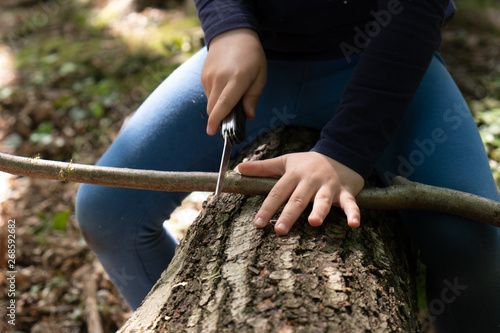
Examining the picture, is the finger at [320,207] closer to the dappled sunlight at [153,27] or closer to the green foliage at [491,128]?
the green foliage at [491,128]

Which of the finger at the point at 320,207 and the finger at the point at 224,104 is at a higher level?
the finger at the point at 224,104

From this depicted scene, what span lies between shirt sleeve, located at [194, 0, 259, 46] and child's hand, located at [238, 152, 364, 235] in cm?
49

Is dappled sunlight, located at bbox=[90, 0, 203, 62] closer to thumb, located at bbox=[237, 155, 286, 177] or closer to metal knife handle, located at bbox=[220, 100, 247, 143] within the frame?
metal knife handle, located at bbox=[220, 100, 247, 143]

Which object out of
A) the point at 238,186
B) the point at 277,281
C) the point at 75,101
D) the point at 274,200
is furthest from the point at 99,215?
the point at 75,101

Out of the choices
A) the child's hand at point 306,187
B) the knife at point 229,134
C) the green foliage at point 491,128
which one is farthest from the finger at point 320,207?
the green foliage at point 491,128

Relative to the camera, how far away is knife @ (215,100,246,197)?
1.11 meters

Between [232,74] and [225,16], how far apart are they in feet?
0.80

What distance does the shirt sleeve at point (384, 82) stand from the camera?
1163 mm

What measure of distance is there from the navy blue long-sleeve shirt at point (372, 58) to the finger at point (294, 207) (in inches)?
5.6

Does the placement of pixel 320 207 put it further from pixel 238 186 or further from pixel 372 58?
pixel 372 58

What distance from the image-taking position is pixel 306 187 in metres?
1.05

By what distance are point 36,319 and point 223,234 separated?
1503 mm

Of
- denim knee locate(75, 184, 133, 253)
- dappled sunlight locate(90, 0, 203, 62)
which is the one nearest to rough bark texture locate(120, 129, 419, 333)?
denim knee locate(75, 184, 133, 253)

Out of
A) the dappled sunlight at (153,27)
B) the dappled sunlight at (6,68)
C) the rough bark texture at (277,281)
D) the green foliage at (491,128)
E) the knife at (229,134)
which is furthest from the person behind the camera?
the dappled sunlight at (153,27)
